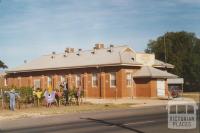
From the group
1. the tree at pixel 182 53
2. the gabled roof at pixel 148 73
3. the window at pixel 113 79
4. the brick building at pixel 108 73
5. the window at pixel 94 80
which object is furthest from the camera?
the tree at pixel 182 53

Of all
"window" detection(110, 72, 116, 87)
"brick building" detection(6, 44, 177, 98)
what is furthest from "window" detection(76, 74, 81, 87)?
"window" detection(110, 72, 116, 87)

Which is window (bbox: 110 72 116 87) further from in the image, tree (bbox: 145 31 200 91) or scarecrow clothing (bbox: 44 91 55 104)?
tree (bbox: 145 31 200 91)

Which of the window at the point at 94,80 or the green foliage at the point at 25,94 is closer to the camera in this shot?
the green foliage at the point at 25,94

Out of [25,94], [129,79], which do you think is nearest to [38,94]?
[25,94]

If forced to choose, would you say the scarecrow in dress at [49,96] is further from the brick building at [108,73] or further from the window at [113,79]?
the window at [113,79]

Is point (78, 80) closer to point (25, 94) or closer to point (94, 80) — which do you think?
point (94, 80)

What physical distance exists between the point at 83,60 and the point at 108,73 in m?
6.16

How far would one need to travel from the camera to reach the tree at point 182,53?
76.4 metres

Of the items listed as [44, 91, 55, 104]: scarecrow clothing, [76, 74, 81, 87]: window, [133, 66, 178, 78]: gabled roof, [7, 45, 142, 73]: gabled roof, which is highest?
[7, 45, 142, 73]: gabled roof

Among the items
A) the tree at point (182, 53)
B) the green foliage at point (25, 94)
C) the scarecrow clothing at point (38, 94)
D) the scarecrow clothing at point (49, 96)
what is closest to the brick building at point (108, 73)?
the scarecrow clothing at point (49, 96)

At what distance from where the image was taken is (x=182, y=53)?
79.2 metres

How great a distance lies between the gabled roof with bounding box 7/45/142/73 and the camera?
173 ft

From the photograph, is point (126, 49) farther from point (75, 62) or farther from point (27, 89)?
point (27, 89)

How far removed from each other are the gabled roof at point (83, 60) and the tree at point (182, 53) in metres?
21.0
